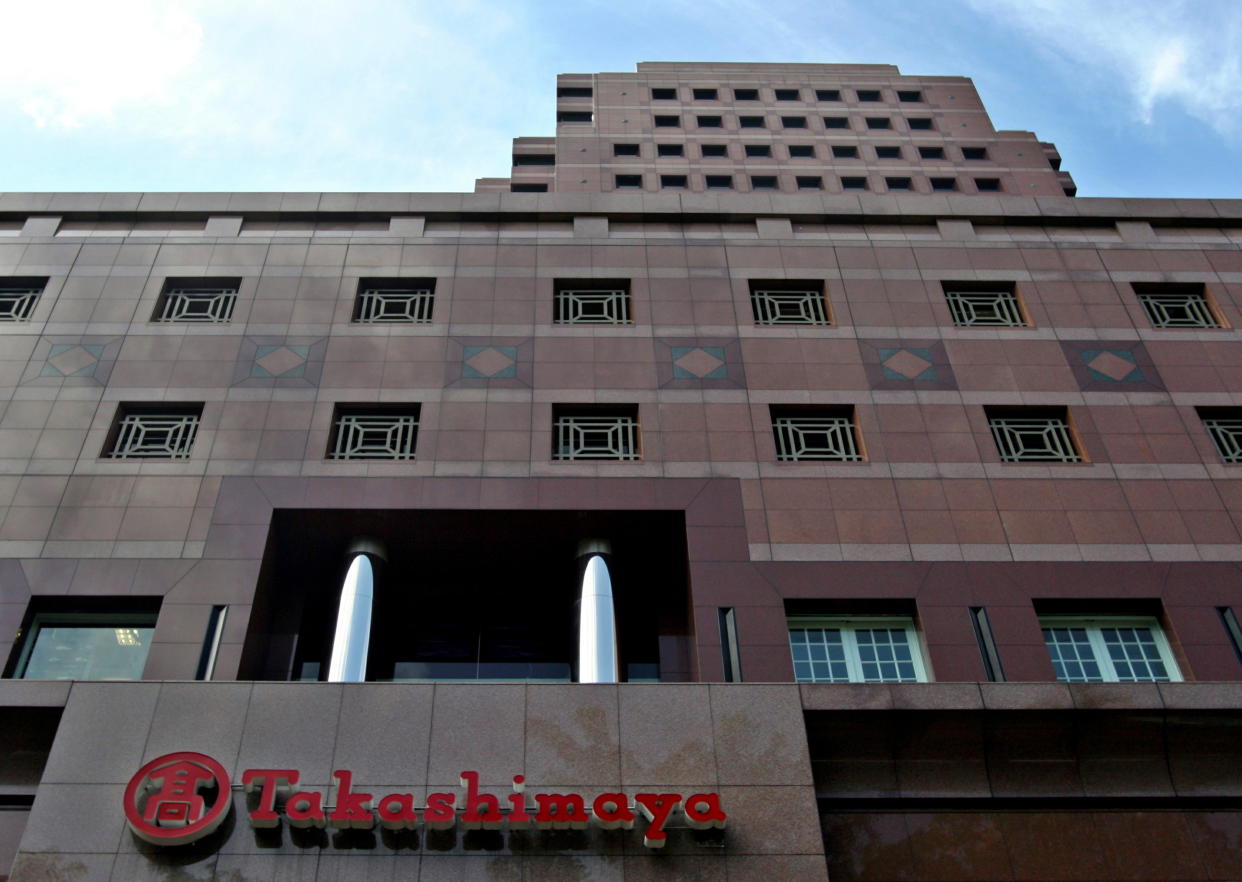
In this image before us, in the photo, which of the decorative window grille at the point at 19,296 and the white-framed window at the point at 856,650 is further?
the decorative window grille at the point at 19,296

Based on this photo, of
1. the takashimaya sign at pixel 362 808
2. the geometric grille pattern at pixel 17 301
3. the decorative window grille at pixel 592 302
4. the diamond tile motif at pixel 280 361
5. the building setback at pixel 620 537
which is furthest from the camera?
the decorative window grille at pixel 592 302

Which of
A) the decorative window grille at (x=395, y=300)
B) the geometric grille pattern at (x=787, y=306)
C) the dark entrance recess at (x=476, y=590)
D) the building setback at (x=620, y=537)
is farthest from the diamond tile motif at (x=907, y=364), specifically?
the decorative window grille at (x=395, y=300)

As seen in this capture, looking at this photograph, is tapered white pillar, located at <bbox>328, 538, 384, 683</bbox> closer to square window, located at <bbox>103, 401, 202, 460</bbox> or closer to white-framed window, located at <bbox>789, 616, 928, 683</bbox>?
square window, located at <bbox>103, 401, 202, 460</bbox>

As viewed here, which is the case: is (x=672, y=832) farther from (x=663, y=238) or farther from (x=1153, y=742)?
(x=663, y=238)

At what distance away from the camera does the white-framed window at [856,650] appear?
17141mm

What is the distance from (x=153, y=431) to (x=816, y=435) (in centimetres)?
1410

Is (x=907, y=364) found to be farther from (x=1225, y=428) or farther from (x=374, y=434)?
(x=374, y=434)

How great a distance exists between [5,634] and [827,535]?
14919 mm

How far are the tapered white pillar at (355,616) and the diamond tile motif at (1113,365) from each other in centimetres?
1617

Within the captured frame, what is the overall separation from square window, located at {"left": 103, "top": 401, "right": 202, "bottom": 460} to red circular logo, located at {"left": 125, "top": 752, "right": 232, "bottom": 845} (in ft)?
24.5

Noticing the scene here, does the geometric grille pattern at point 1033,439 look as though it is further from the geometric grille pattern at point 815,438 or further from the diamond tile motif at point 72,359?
the diamond tile motif at point 72,359

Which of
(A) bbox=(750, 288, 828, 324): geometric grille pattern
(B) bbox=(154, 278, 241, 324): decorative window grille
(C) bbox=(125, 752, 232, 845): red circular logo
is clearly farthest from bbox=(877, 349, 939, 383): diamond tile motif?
(C) bbox=(125, 752, 232, 845): red circular logo

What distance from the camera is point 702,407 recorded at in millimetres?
20656

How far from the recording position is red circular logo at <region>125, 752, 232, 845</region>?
13242 millimetres
